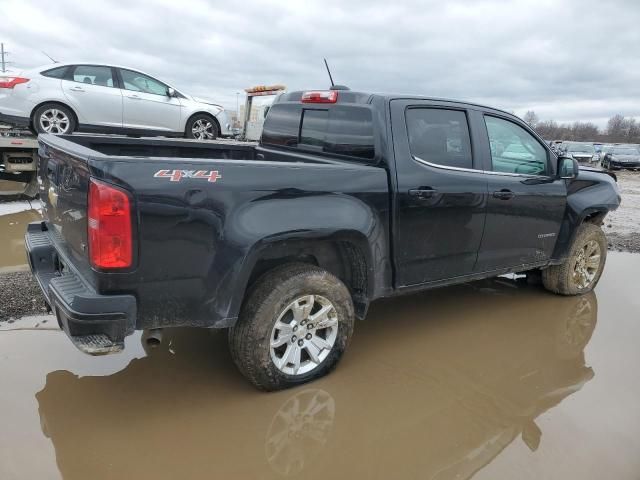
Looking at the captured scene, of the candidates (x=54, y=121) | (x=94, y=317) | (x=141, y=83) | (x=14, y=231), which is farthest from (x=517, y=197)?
(x=54, y=121)

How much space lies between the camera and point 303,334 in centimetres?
311

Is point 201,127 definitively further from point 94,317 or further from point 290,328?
point 94,317

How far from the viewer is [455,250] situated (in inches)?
151

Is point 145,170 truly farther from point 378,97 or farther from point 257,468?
point 378,97

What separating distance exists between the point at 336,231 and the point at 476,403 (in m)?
1.38

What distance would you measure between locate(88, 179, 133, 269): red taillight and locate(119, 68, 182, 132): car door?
7.70m

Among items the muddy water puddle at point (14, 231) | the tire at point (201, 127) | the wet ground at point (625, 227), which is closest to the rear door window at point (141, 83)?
the tire at point (201, 127)

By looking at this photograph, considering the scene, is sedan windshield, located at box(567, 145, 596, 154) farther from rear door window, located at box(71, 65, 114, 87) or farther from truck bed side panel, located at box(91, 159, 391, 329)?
truck bed side panel, located at box(91, 159, 391, 329)

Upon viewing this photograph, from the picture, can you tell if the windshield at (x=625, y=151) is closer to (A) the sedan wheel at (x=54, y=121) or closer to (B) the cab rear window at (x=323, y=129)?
(A) the sedan wheel at (x=54, y=121)

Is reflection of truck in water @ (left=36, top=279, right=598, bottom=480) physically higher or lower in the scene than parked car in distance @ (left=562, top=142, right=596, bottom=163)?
lower

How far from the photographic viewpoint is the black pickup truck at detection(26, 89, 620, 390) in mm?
2457

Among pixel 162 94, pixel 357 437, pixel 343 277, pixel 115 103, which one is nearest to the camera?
pixel 357 437

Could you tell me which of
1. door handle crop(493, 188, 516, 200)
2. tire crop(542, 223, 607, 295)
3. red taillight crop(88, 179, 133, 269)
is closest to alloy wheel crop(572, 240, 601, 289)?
tire crop(542, 223, 607, 295)

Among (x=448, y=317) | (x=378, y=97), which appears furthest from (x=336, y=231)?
(x=448, y=317)
